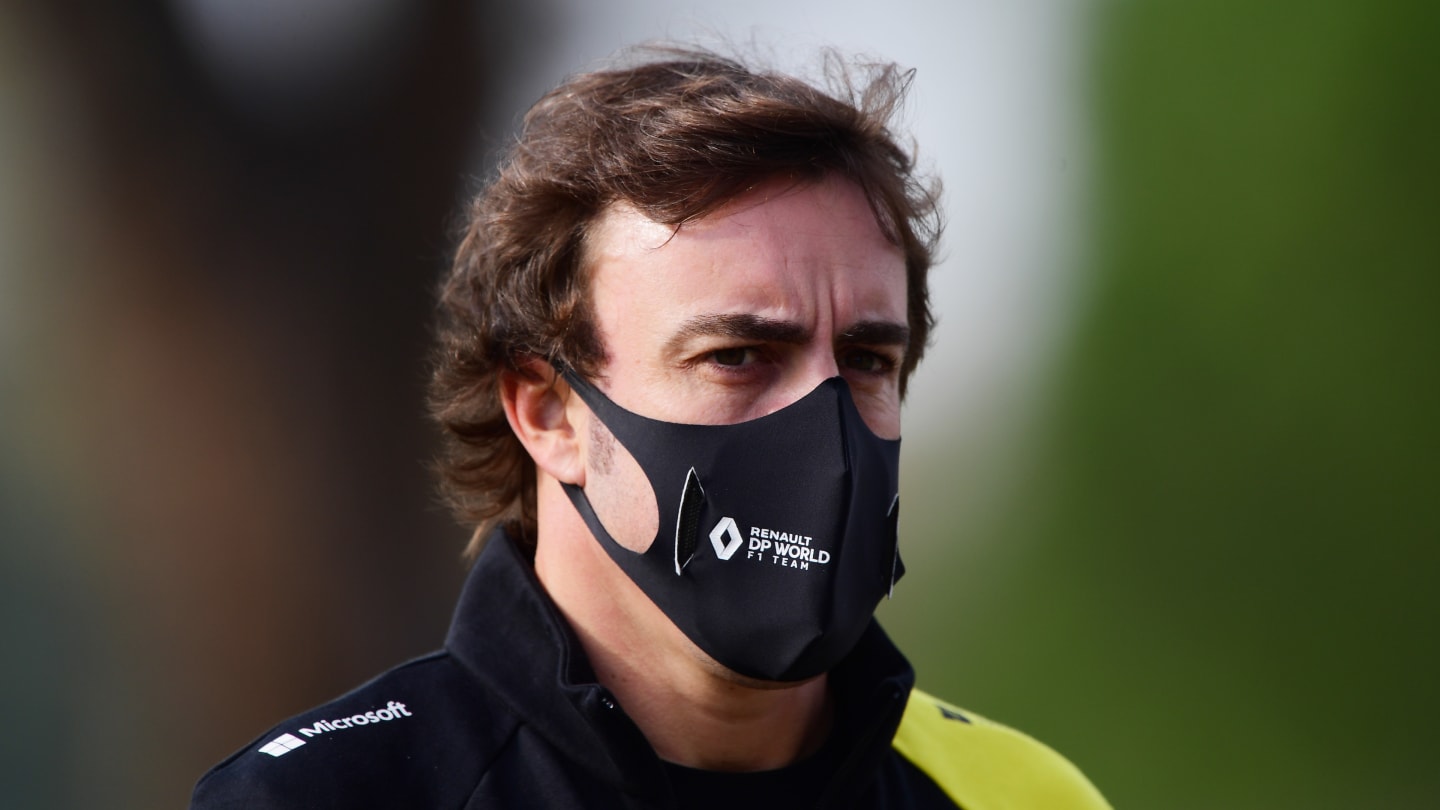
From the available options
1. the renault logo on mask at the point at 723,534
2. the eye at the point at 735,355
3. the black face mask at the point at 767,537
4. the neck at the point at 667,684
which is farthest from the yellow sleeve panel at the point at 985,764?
the eye at the point at 735,355

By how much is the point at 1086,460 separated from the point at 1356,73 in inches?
115

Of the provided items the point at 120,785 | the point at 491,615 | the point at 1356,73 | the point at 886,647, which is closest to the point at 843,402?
the point at 886,647

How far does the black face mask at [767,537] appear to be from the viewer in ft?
8.46

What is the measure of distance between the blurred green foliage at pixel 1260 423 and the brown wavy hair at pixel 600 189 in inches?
203

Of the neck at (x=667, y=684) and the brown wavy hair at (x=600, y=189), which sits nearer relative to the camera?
the neck at (x=667, y=684)

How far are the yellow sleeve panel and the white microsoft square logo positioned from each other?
53.1 inches

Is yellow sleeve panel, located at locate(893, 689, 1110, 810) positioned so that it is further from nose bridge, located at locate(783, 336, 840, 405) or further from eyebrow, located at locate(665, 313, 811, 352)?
eyebrow, located at locate(665, 313, 811, 352)

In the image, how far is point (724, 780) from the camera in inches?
106

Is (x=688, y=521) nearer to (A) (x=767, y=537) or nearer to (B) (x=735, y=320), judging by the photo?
(A) (x=767, y=537)

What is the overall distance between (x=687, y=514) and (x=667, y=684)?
1.21 feet

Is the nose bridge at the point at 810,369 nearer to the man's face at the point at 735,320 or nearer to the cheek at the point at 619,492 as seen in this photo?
the man's face at the point at 735,320

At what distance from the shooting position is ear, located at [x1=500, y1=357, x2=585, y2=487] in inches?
114

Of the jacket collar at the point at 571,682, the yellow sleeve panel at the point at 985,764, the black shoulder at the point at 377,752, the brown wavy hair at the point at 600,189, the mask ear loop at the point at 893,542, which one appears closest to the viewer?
the black shoulder at the point at 377,752

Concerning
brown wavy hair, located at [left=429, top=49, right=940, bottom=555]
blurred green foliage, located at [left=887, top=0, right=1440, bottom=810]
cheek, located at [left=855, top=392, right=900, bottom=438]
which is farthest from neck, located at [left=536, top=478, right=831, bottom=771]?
blurred green foliage, located at [left=887, top=0, right=1440, bottom=810]
